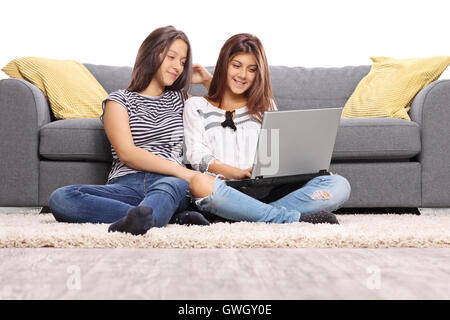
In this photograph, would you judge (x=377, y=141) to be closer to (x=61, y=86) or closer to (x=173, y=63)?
(x=173, y=63)

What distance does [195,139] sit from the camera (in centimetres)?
213

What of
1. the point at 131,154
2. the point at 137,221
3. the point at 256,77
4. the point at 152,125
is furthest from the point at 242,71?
the point at 137,221

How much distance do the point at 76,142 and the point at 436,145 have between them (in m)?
1.64

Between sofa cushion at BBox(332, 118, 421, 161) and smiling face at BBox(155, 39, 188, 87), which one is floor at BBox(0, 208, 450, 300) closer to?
smiling face at BBox(155, 39, 188, 87)

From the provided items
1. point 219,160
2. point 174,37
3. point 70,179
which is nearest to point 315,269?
point 219,160

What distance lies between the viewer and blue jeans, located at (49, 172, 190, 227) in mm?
1711

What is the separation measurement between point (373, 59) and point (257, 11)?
77cm

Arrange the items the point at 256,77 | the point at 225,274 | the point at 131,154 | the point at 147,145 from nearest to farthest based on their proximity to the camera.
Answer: the point at 225,274 < the point at 131,154 < the point at 147,145 < the point at 256,77

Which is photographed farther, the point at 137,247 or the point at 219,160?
the point at 219,160

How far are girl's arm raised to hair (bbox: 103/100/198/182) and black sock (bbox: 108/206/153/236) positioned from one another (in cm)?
50

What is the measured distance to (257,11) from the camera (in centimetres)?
343

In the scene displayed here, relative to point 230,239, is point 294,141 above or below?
above
